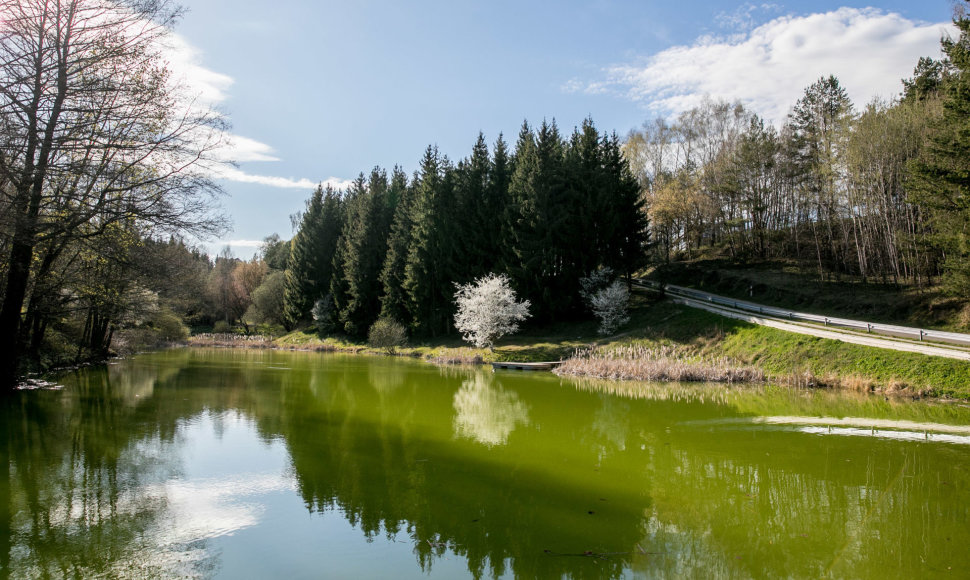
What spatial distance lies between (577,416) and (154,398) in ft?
43.1

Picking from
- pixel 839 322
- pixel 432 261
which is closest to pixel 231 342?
pixel 432 261

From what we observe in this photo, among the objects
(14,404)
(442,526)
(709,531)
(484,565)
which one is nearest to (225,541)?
(442,526)

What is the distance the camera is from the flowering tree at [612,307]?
3356cm

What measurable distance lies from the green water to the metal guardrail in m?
7.78

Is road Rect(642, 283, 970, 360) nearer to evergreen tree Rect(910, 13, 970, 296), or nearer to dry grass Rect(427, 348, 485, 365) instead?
evergreen tree Rect(910, 13, 970, 296)

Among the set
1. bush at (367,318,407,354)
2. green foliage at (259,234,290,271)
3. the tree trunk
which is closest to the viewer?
the tree trunk

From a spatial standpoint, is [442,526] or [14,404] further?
[14,404]

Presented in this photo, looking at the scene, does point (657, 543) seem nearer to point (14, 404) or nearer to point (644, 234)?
point (14, 404)

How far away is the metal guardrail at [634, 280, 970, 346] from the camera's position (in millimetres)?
21314

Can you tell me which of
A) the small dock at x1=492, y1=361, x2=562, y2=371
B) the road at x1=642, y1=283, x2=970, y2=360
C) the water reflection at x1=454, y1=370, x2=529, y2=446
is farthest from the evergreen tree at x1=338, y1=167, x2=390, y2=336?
the water reflection at x1=454, y1=370, x2=529, y2=446

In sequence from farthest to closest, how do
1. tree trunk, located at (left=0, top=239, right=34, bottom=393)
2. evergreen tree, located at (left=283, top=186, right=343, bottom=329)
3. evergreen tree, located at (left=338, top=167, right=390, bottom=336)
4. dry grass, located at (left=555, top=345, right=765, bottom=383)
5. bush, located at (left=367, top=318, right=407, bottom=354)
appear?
evergreen tree, located at (left=283, top=186, right=343, bottom=329) < evergreen tree, located at (left=338, top=167, right=390, bottom=336) < bush, located at (left=367, top=318, right=407, bottom=354) < dry grass, located at (left=555, top=345, right=765, bottom=383) < tree trunk, located at (left=0, top=239, right=34, bottom=393)

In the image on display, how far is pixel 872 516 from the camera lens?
6.90 m

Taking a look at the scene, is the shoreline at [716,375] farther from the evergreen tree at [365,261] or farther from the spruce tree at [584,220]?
the evergreen tree at [365,261]

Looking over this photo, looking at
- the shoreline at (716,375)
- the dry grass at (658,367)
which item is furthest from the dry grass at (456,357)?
the dry grass at (658,367)
